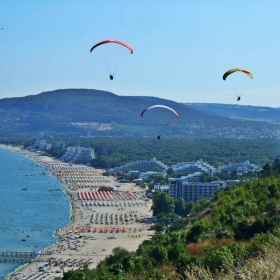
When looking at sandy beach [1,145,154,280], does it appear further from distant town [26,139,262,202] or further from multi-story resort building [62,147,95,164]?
multi-story resort building [62,147,95,164]

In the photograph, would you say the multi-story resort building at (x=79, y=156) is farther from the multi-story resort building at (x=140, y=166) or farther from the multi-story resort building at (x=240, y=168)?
the multi-story resort building at (x=240, y=168)

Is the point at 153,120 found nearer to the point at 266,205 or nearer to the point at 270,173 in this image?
the point at 270,173

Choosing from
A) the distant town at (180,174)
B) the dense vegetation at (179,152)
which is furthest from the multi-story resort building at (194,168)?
the dense vegetation at (179,152)

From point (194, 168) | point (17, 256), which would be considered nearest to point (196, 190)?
point (194, 168)

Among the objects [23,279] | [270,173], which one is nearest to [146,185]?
[270,173]

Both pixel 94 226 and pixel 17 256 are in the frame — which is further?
pixel 94 226

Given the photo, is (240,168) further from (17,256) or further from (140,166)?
(17,256)
